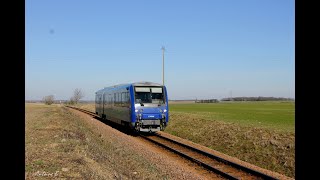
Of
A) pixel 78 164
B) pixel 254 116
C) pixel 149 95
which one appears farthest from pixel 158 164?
pixel 254 116

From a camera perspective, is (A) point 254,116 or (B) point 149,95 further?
(A) point 254,116

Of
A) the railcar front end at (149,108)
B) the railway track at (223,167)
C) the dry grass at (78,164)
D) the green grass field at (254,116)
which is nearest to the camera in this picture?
the dry grass at (78,164)

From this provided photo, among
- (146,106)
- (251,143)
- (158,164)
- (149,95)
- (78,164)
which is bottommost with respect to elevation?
(251,143)

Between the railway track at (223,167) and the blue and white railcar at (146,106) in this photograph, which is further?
the blue and white railcar at (146,106)

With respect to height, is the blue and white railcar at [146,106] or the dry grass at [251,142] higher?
the blue and white railcar at [146,106]

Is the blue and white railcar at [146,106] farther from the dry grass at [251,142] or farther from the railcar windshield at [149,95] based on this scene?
the dry grass at [251,142]

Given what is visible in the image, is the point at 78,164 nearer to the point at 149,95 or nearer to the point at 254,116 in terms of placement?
the point at 149,95

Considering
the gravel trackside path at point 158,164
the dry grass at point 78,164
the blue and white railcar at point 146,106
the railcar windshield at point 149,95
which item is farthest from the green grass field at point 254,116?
the dry grass at point 78,164

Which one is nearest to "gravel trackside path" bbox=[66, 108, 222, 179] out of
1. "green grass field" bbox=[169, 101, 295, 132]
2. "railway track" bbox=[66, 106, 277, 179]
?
"railway track" bbox=[66, 106, 277, 179]

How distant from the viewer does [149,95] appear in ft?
68.8

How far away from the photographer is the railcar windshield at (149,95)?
67.9 feet
